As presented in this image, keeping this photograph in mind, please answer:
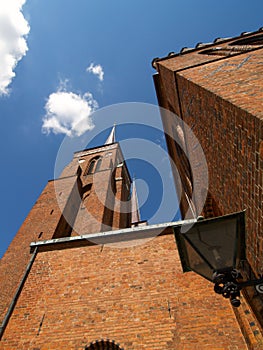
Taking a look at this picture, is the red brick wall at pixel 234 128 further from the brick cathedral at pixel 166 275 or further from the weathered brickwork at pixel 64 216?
the weathered brickwork at pixel 64 216

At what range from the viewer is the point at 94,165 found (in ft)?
67.3

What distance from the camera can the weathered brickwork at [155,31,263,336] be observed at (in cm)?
284

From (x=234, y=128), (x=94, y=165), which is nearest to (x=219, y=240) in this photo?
(x=234, y=128)

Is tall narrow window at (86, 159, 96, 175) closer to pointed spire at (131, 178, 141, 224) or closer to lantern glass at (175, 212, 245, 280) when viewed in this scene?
pointed spire at (131, 178, 141, 224)

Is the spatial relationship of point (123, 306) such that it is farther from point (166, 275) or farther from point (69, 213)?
point (69, 213)

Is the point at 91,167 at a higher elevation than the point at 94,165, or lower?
lower

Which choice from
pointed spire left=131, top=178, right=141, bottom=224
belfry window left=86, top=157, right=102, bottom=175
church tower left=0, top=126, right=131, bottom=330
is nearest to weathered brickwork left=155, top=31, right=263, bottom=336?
church tower left=0, top=126, right=131, bottom=330

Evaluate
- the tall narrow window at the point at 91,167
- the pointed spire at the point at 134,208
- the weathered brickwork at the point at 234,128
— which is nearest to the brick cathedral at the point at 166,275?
the weathered brickwork at the point at 234,128

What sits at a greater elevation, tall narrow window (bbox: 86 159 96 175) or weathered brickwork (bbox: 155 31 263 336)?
tall narrow window (bbox: 86 159 96 175)

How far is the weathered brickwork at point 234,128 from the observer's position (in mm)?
2842

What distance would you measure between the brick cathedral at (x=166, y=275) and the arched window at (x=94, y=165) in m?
11.9

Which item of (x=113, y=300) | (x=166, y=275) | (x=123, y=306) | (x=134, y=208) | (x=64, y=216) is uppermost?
(x=134, y=208)

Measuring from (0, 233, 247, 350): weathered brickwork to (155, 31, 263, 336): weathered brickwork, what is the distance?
50.1 inches

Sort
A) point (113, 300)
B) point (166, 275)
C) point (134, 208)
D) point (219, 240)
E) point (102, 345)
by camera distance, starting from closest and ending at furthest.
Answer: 1. point (219, 240)
2. point (102, 345)
3. point (113, 300)
4. point (166, 275)
5. point (134, 208)
